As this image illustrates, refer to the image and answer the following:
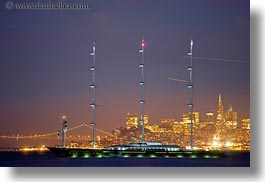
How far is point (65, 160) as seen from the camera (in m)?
16.6

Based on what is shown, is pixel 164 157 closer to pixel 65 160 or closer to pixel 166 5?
pixel 65 160


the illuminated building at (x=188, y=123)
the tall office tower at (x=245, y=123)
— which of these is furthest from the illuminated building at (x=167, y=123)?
the tall office tower at (x=245, y=123)

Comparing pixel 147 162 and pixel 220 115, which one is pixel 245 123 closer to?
pixel 220 115

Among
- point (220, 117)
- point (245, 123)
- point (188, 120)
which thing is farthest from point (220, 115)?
point (245, 123)

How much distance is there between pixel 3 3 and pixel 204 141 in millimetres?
4222

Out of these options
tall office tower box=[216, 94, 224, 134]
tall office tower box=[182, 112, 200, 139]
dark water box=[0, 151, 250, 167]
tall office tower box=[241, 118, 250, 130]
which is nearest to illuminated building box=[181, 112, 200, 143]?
tall office tower box=[182, 112, 200, 139]

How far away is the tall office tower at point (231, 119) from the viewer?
14508mm

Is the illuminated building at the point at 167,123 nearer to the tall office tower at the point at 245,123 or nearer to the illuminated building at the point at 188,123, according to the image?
the illuminated building at the point at 188,123

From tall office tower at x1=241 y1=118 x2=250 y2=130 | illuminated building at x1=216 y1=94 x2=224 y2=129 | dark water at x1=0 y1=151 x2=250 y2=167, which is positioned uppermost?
illuminated building at x1=216 y1=94 x2=224 y2=129

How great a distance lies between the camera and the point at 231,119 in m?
14.8

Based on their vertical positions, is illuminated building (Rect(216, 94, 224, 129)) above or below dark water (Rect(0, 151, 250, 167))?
above

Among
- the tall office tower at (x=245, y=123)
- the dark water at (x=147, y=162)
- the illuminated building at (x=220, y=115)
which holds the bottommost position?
the dark water at (x=147, y=162)

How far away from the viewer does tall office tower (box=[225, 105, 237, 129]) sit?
14508mm

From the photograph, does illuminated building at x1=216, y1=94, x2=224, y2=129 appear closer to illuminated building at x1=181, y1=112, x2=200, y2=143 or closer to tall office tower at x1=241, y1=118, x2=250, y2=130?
illuminated building at x1=181, y1=112, x2=200, y2=143
